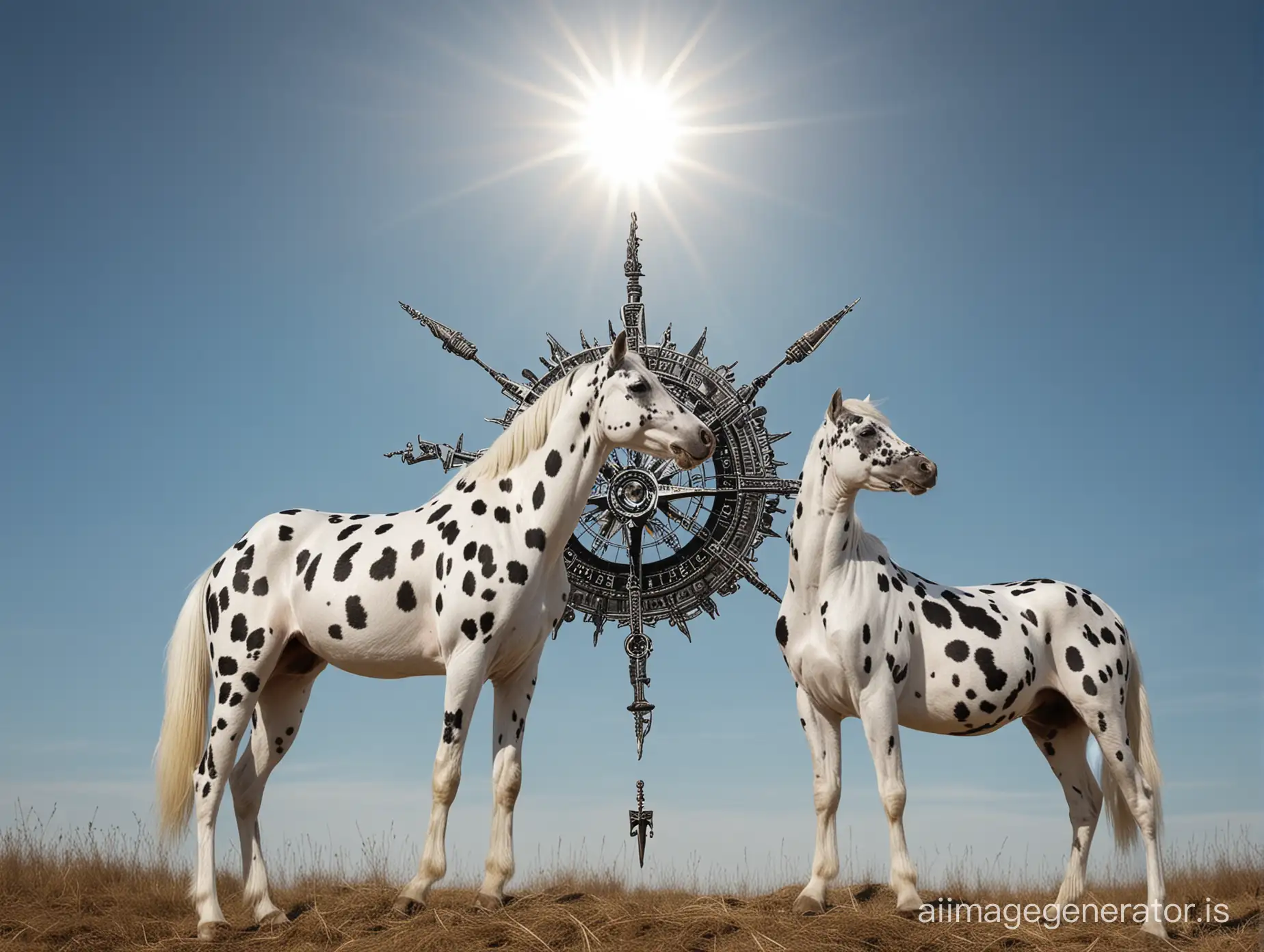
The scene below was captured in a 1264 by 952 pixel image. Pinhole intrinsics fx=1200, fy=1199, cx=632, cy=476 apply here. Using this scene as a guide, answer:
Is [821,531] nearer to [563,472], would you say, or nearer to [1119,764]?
[563,472]

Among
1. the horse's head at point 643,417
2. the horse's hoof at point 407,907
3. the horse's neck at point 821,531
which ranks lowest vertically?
the horse's hoof at point 407,907

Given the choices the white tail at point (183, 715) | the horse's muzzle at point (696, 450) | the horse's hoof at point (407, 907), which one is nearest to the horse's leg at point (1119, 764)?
the horse's muzzle at point (696, 450)

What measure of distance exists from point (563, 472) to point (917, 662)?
3.05 meters

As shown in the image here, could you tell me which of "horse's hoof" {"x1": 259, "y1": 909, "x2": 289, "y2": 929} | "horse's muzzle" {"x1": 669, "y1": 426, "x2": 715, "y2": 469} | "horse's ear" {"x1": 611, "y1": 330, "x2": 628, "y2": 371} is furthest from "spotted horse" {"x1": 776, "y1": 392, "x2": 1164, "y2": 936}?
"horse's hoof" {"x1": 259, "y1": 909, "x2": 289, "y2": 929}

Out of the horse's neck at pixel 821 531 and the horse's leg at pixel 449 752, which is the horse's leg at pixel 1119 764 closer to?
the horse's neck at pixel 821 531

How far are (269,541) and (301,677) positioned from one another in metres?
1.18

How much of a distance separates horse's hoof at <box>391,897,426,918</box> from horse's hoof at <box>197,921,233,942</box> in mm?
1341

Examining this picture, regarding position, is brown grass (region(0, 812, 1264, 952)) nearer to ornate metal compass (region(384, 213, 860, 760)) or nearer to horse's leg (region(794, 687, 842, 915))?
horse's leg (region(794, 687, 842, 915))

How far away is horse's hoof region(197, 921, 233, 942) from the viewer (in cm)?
866

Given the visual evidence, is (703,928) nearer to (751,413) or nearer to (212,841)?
(212,841)

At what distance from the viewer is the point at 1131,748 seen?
9.95m

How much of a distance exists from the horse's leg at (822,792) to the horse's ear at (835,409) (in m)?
2.10

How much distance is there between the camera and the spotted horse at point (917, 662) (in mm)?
8789

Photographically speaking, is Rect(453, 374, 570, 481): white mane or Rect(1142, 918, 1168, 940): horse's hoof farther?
Rect(453, 374, 570, 481): white mane
